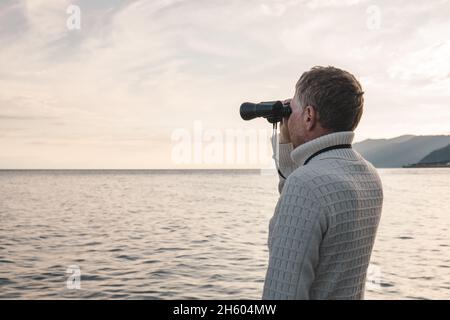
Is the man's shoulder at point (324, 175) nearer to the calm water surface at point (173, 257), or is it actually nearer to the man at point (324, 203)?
the man at point (324, 203)

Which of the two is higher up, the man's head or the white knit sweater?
the man's head

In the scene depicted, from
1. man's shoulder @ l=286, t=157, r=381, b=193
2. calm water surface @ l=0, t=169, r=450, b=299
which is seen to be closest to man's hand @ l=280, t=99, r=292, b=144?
man's shoulder @ l=286, t=157, r=381, b=193

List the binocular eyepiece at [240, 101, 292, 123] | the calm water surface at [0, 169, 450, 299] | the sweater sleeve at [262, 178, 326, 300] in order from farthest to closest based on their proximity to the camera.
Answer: the calm water surface at [0, 169, 450, 299]
the binocular eyepiece at [240, 101, 292, 123]
the sweater sleeve at [262, 178, 326, 300]

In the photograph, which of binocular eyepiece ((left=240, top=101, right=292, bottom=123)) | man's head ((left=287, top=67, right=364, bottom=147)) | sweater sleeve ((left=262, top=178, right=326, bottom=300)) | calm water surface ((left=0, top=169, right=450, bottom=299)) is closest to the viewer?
sweater sleeve ((left=262, top=178, right=326, bottom=300))

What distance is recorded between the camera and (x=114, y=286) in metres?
11.3

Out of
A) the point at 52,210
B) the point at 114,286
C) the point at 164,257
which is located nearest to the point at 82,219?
the point at 52,210

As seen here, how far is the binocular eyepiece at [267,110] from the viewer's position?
247 cm

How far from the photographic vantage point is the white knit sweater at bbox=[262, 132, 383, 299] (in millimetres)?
1850

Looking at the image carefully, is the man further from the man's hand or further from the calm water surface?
the calm water surface

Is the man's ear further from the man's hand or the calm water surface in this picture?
the calm water surface

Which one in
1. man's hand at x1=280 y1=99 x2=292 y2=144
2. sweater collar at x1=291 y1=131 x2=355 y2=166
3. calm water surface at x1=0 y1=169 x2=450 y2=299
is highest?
man's hand at x1=280 y1=99 x2=292 y2=144

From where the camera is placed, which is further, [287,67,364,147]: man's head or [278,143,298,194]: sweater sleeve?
[278,143,298,194]: sweater sleeve

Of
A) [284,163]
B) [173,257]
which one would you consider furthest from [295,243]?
[173,257]

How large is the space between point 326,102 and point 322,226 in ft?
1.76
